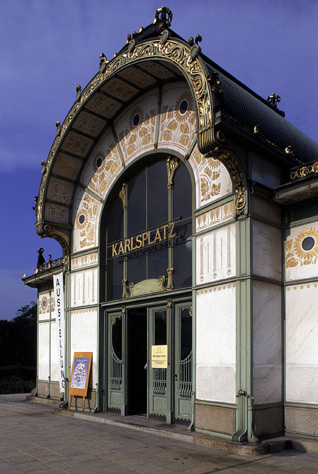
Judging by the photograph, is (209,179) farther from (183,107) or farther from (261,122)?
(183,107)

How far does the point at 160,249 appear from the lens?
12.2 metres

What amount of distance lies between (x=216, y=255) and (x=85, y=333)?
576 centimetres

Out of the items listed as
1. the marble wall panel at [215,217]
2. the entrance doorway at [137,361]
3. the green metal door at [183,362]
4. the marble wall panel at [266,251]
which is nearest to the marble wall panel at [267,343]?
the marble wall panel at [266,251]

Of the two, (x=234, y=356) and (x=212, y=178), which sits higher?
(x=212, y=178)

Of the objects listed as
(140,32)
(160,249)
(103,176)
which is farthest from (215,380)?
(140,32)

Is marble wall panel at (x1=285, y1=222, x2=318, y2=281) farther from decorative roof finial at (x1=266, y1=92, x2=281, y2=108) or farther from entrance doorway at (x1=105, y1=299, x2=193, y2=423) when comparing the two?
decorative roof finial at (x1=266, y1=92, x2=281, y2=108)

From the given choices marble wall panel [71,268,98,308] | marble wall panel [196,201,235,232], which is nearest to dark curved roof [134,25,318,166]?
marble wall panel [196,201,235,232]

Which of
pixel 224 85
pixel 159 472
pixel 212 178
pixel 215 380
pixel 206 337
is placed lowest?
pixel 159 472

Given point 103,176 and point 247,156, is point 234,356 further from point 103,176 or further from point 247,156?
point 103,176

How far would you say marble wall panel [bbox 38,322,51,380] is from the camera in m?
17.6

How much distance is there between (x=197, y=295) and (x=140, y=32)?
6211 millimetres

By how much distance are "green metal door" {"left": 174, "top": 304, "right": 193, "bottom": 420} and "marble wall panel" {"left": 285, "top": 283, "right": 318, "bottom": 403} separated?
2213mm

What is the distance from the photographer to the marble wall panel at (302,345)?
922 centimetres

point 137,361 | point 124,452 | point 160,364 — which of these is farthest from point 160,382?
point 124,452
